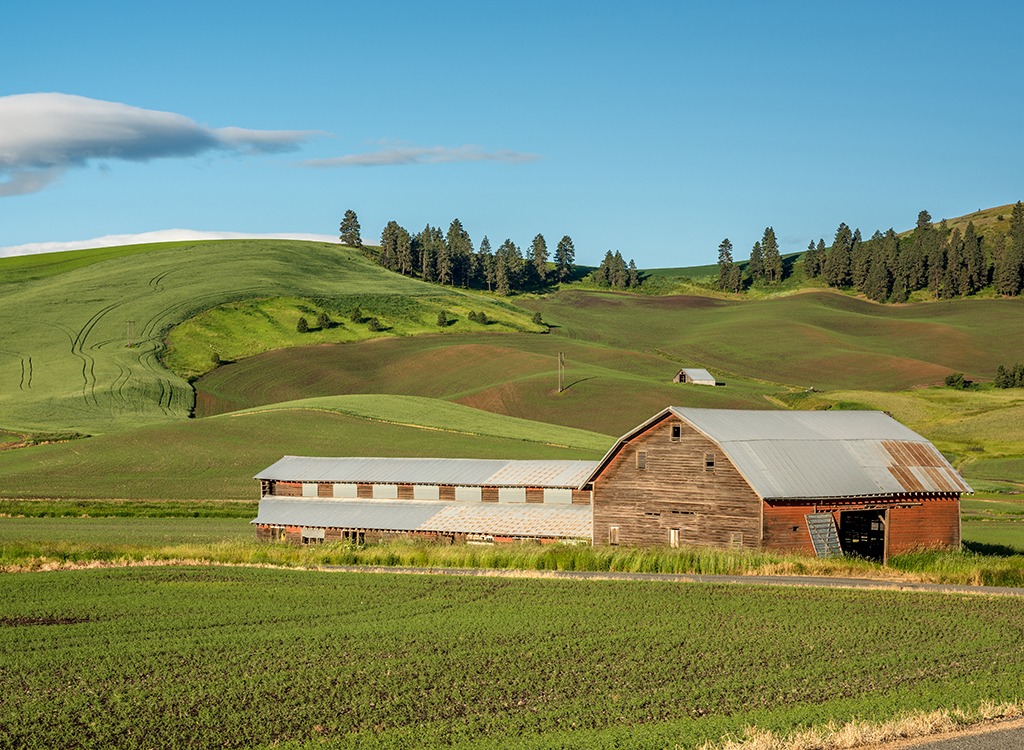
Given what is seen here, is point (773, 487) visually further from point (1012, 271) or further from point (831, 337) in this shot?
point (1012, 271)

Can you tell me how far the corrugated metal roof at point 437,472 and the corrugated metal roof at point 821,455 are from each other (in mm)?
9898

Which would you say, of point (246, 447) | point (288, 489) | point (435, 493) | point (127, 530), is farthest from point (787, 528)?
point (246, 447)

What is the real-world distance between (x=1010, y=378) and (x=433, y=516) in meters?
92.1

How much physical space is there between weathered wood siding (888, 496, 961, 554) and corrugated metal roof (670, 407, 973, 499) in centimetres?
89

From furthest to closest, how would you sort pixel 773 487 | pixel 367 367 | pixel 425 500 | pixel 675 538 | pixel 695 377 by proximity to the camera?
pixel 367 367 → pixel 695 377 → pixel 425 500 → pixel 675 538 → pixel 773 487

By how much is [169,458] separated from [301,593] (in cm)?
5034

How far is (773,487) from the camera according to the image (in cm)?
4675

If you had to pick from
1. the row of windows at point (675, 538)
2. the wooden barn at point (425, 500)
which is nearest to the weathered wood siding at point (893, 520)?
the row of windows at point (675, 538)

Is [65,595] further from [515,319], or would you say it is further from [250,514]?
[515,319]

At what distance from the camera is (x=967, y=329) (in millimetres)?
164500

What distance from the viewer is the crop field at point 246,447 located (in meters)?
74.4

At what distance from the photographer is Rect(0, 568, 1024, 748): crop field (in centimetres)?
1892

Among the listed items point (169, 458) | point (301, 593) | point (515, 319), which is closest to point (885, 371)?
point (515, 319)

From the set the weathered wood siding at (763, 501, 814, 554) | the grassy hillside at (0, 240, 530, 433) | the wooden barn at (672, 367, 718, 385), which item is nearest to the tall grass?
the weathered wood siding at (763, 501, 814, 554)
